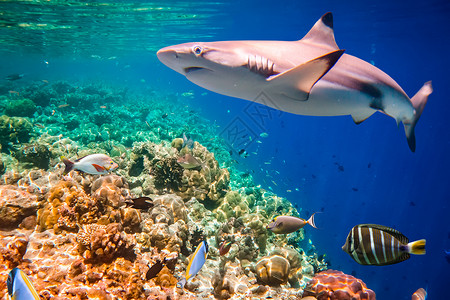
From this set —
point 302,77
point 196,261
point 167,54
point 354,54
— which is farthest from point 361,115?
point 354,54

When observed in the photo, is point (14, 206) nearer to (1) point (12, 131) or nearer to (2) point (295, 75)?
(2) point (295, 75)

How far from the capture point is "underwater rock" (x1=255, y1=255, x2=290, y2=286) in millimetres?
4531

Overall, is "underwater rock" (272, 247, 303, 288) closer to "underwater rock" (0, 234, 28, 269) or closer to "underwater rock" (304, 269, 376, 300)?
"underwater rock" (304, 269, 376, 300)

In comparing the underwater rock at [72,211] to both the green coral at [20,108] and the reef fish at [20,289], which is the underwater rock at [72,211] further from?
the green coral at [20,108]

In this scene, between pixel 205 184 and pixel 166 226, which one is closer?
pixel 166 226

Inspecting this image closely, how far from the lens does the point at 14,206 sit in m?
4.02

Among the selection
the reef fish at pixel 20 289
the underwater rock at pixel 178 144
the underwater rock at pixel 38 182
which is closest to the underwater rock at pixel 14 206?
the underwater rock at pixel 38 182

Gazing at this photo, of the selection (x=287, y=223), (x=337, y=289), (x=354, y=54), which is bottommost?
(x=337, y=289)

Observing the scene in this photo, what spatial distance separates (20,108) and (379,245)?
66.9ft

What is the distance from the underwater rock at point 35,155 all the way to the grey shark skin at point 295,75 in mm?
8161

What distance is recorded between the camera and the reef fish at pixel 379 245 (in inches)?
94.2

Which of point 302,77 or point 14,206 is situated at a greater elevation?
point 302,77

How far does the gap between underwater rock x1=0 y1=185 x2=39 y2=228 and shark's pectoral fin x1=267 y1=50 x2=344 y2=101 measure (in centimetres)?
514

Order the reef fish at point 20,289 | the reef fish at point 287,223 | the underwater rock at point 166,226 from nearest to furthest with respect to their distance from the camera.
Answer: the reef fish at point 20,289 < the underwater rock at point 166,226 < the reef fish at point 287,223
